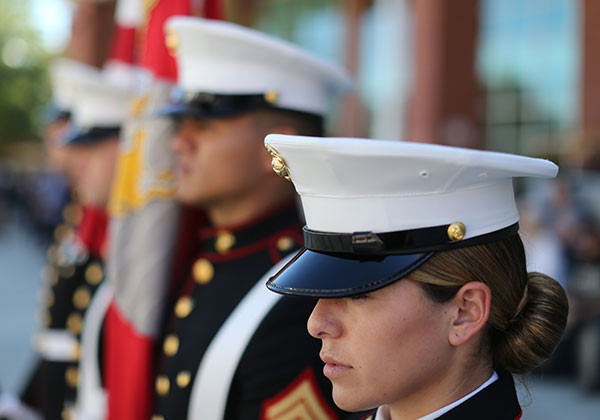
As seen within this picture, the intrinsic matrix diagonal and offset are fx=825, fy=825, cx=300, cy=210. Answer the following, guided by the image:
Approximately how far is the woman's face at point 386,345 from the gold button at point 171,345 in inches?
33.7

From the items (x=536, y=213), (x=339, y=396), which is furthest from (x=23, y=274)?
(x=339, y=396)

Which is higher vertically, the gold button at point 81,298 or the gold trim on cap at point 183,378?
the gold trim on cap at point 183,378

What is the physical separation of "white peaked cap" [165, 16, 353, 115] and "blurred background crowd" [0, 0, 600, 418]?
4.62 meters

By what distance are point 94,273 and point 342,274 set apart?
7.22ft

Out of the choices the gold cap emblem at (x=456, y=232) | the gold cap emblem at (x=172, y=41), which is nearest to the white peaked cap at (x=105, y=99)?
the gold cap emblem at (x=172, y=41)

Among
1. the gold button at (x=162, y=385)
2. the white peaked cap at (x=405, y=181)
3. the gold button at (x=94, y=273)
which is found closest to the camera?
the white peaked cap at (x=405, y=181)

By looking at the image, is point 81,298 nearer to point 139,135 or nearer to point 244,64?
point 139,135

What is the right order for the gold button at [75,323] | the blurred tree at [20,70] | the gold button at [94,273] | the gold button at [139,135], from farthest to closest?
the blurred tree at [20,70]
the gold button at [94,273]
the gold button at [75,323]
the gold button at [139,135]

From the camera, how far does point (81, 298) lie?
3.34 m

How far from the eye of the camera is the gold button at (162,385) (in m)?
2.15

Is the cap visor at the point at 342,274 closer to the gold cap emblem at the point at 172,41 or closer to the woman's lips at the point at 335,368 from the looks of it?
the woman's lips at the point at 335,368

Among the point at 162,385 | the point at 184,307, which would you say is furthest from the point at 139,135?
the point at 162,385

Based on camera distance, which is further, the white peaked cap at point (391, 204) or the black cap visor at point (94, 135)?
the black cap visor at point (94, 135)

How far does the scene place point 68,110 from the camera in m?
4.57
